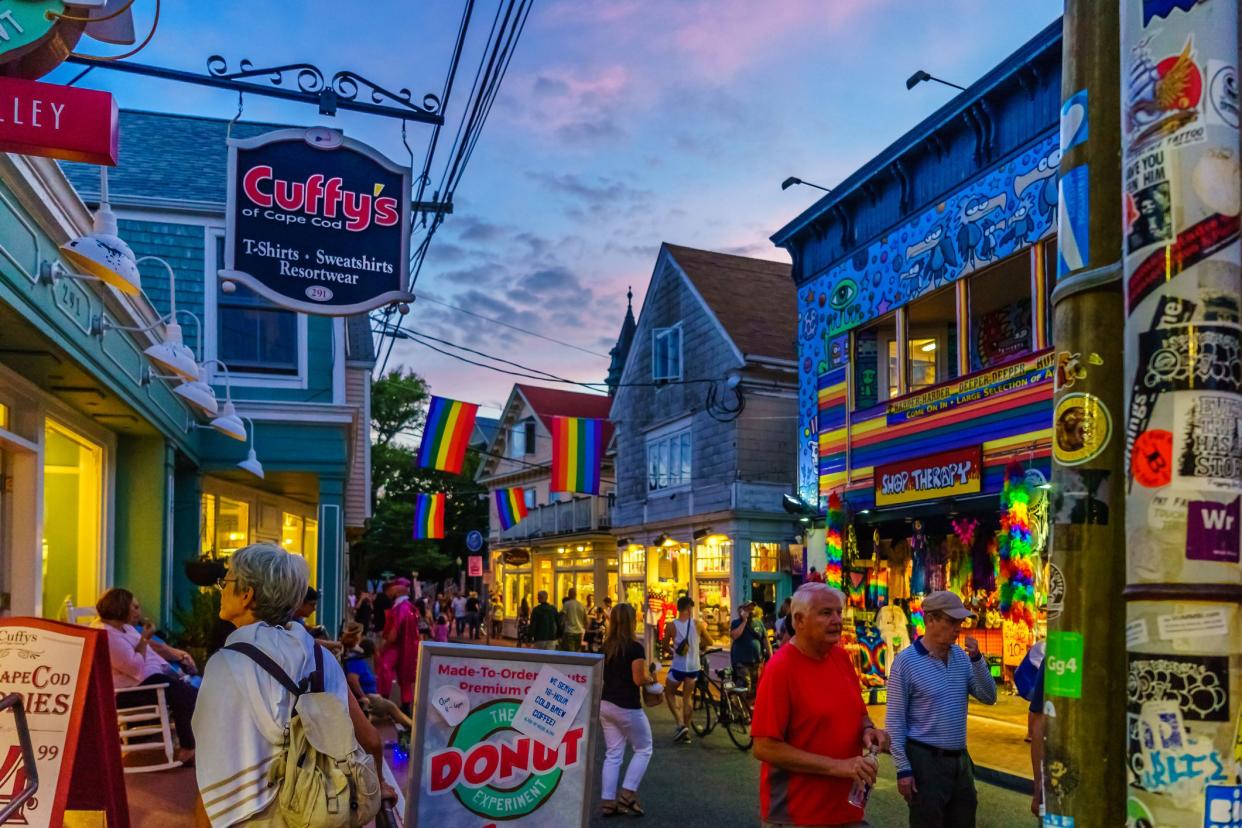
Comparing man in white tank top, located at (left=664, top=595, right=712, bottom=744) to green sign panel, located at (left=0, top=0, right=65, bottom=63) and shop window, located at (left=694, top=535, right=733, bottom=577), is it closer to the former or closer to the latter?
green sign panel, located at (left=0, top=0, right=65, bottom=63)

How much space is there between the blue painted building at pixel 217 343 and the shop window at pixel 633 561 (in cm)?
1437

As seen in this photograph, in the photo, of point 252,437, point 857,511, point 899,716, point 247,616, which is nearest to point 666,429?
point 857,511

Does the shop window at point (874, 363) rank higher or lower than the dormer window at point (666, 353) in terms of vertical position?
lower

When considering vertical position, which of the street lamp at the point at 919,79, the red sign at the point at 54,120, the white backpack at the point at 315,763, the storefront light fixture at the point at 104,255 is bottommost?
the white backpack at the point at 315,763

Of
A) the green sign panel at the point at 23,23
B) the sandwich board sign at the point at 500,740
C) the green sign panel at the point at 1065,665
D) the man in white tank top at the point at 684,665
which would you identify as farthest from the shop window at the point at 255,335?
the green sign panel at the point at 1065,665

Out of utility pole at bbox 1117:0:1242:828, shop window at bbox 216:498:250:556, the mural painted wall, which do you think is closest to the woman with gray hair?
utility pole at bbox 1117:0:1242:828

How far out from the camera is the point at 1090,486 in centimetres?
307

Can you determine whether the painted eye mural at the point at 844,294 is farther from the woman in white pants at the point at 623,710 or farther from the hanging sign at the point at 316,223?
the hanging sign at the point at 316,223

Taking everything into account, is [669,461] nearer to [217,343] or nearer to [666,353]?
[666,353]

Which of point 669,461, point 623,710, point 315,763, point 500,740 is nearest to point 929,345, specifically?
point 623,710

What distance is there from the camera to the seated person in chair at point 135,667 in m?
7.98

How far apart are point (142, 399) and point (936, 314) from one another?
38.2ft

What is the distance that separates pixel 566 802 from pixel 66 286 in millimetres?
5289

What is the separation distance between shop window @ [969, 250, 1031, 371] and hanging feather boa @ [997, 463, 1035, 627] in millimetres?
1933
